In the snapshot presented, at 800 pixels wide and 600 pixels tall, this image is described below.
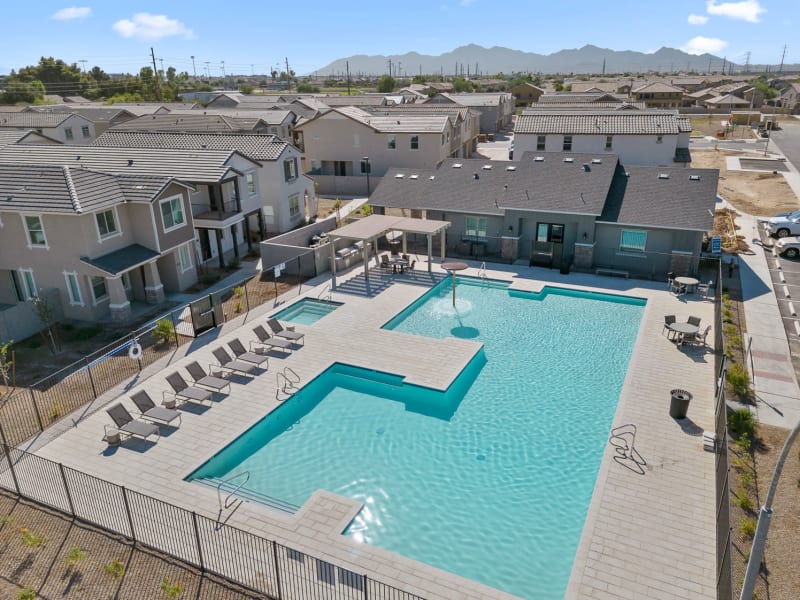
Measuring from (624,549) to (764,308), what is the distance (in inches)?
749

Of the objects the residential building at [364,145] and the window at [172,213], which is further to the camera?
the residential building at [364,145]

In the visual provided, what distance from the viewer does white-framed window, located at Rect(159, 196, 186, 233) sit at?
2764 centimetres

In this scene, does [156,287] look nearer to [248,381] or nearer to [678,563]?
[248,381]

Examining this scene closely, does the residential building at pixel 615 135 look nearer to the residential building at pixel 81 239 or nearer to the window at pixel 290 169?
the window at pixel 290 169

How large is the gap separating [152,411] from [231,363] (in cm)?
381

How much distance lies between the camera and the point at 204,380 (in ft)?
66.5

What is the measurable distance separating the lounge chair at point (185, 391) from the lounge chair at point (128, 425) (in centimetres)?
173

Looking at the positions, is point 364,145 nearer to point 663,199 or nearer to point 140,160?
point 140,160

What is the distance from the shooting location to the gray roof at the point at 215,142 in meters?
39.1

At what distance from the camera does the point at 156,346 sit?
2350 cm

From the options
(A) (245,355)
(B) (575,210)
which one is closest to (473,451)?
(A) (245,355)

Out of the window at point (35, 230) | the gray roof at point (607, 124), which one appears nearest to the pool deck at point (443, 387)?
the window at point (35, 230)

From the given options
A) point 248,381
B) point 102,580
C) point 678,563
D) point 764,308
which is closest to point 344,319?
point 248,381

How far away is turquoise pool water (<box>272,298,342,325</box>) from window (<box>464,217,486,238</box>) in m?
11.4
